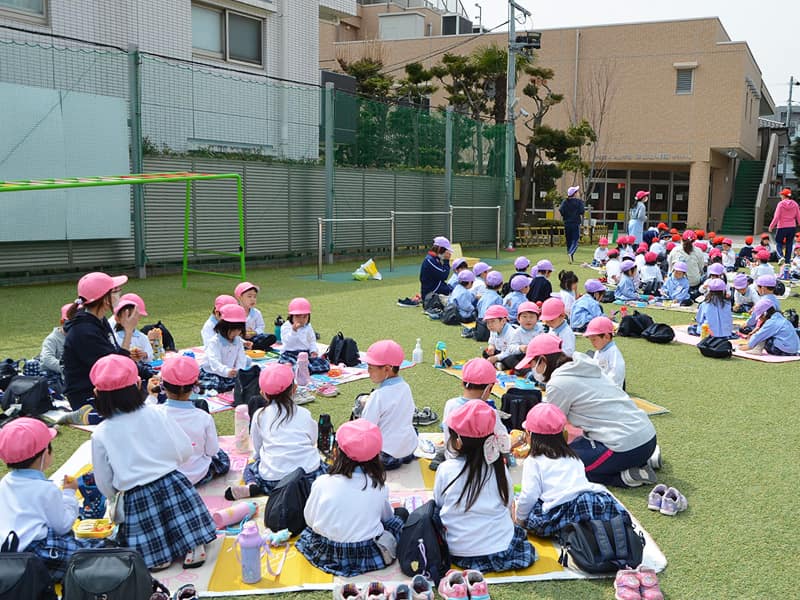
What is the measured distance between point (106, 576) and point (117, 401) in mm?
1031

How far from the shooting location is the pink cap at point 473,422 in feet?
12.8

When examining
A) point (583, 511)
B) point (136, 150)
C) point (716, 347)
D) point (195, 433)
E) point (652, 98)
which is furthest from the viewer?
point (652, 98)

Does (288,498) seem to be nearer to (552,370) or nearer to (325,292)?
(552,370)

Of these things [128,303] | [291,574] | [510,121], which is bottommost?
[291,574]

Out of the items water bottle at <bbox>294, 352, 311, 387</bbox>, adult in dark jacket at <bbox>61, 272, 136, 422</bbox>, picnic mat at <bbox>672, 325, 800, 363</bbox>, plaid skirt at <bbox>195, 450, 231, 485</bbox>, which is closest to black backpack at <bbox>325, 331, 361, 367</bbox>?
water bottle at <bbox>294, 352, 311, 387</bbox>

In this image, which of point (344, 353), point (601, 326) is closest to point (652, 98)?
point (344, 353)

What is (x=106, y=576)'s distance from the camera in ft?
10.7

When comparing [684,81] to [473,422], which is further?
[684,81]

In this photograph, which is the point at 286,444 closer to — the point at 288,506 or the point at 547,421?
the point at 288,506

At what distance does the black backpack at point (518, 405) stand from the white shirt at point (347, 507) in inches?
98.8

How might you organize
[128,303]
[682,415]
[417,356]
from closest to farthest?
[682,415], [128,303], [417,356]

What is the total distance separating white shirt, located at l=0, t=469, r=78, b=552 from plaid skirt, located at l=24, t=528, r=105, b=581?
1.0 inches

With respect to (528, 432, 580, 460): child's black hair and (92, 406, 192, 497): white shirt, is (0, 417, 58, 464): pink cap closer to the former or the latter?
(92, 406, 192, 497): white shirt

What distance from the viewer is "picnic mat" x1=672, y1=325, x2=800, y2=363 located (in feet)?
30.2
